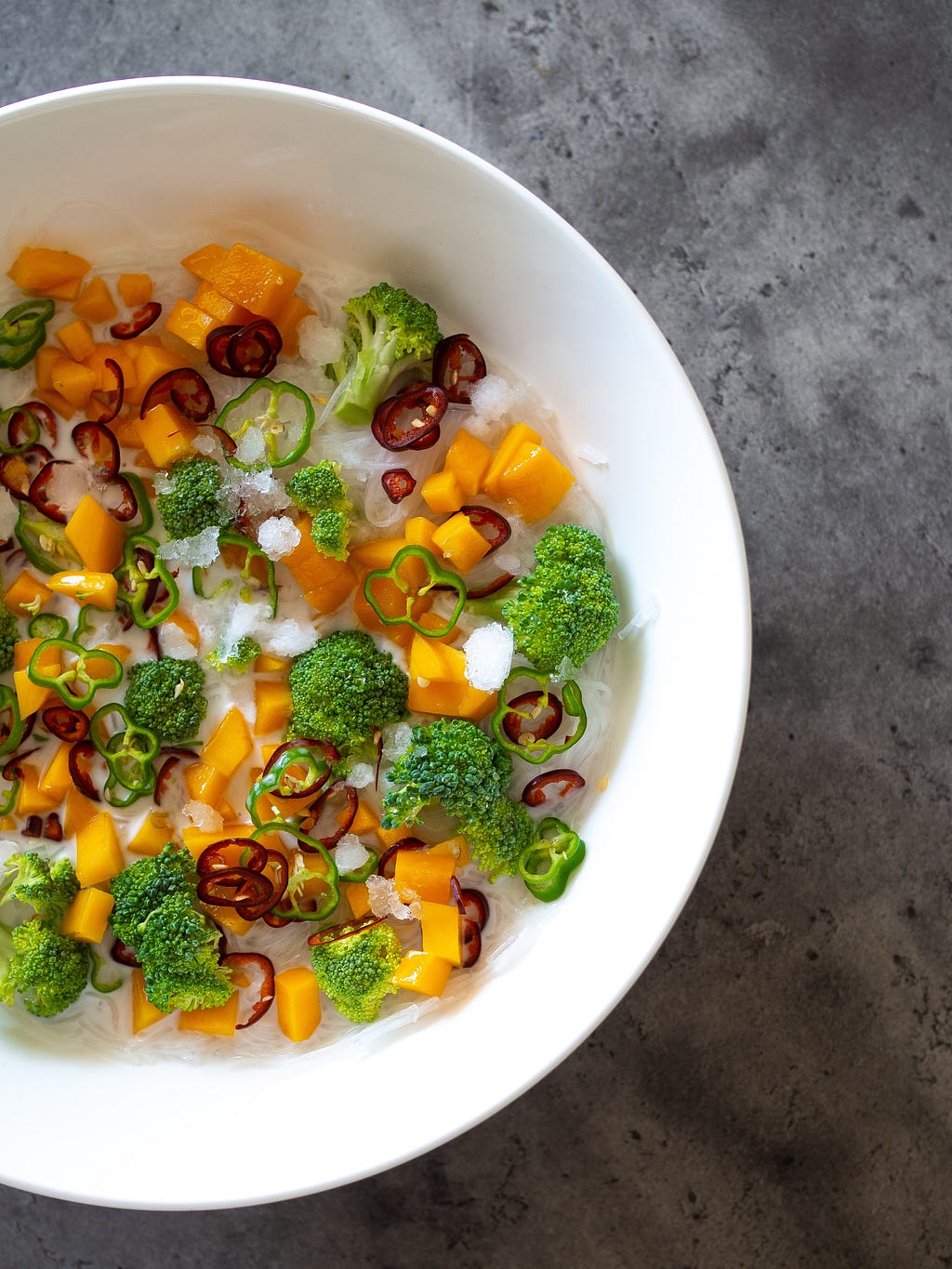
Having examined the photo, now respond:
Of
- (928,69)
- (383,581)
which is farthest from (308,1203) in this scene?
(928,69)

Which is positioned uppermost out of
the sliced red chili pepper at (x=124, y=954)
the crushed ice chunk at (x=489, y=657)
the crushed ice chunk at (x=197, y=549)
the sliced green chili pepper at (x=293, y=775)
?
the crushed ice chunk at (x=489, y=657)

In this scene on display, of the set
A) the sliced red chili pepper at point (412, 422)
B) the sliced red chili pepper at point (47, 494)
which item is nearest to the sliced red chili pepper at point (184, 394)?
the sliced red chili pepper at point (47, 494)

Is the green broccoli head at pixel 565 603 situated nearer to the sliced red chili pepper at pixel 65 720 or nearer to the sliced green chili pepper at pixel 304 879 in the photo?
the sliced green chili pepper at pixel 304 879

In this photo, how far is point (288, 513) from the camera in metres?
2.95

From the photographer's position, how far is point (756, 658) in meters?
3.34

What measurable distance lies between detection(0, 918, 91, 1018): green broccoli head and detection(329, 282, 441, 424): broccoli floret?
5.69 feet

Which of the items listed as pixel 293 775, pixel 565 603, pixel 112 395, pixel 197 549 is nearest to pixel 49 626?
pixel 197 549

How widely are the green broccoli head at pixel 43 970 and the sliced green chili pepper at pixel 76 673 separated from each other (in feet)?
2.17

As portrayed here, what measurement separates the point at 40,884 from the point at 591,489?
197cm

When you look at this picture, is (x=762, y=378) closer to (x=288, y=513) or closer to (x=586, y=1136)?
(x=288, y=513)

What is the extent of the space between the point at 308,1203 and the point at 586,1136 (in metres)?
0.95

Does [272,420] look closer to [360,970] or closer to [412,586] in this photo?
[412,586]

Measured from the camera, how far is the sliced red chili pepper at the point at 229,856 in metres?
2.90

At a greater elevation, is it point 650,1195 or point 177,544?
point 177,544
